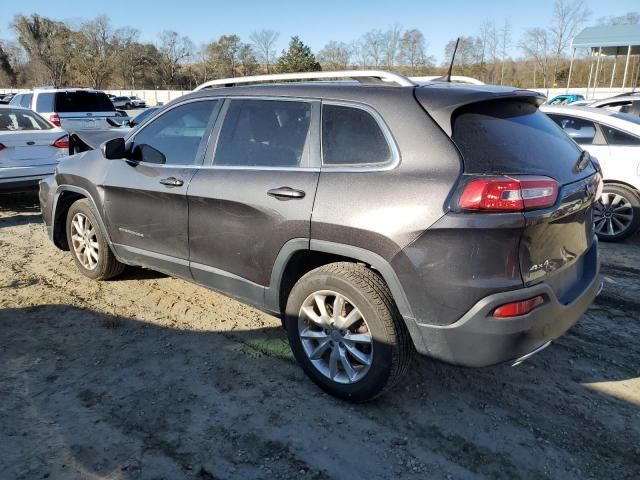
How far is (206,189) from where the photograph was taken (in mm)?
3430

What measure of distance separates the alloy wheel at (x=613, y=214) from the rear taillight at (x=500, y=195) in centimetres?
444

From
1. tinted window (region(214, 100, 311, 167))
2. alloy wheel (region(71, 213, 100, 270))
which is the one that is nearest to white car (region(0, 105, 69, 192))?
alloy wheel (region(71, 213, 100, 270))

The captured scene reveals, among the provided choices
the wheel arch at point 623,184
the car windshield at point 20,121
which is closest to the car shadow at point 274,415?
the wheel arch at point 623,184

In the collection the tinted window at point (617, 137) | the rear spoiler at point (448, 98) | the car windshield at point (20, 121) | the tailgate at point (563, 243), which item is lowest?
the tailgate at point (563, 243)

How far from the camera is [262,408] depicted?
116 inches

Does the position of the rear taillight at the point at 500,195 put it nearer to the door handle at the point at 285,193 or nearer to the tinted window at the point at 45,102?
the door handle at the point at 285,193

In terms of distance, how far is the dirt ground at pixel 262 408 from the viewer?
2.51 m

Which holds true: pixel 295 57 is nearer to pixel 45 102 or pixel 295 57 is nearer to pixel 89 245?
pixel 45 102

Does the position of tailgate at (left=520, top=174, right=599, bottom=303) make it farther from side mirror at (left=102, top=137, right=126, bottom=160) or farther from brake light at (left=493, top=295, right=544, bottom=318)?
side mirror at (left=102, top=137, right=126, bottom=160)

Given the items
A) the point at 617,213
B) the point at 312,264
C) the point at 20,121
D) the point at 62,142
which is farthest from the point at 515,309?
the point at 20,121

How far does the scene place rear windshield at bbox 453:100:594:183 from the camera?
2481 mm

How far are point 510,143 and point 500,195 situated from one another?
42cm

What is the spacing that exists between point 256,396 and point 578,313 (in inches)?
75.8

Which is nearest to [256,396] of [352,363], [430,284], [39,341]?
[352,363]
